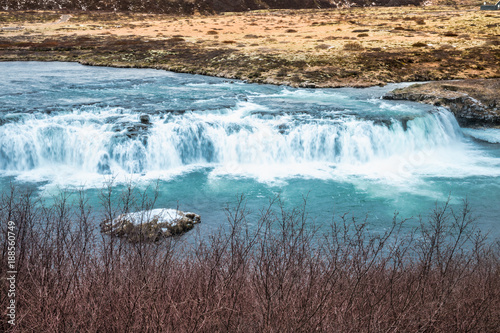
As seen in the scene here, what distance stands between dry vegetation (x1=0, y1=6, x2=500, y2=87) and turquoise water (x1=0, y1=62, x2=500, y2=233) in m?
11.5

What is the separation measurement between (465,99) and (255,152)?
53.6 ft

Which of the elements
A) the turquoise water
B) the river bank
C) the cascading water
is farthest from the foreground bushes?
the river bank

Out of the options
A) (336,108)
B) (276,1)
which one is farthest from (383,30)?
(276,1)

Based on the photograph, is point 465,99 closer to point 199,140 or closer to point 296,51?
point 199,140

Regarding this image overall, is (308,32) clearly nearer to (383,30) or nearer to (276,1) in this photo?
(383,30)

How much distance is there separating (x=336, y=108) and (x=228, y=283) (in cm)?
2243

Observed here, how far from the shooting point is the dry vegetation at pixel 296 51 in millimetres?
42281

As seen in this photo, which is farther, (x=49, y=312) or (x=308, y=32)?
(x=308, y=32)

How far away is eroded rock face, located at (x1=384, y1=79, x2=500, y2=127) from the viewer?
3136 cm

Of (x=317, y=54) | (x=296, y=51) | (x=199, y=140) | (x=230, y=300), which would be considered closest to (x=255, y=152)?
(x=199, y=140)

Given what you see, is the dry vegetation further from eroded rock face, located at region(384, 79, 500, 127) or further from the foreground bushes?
the foreground bushes

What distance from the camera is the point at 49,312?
25.4 feet

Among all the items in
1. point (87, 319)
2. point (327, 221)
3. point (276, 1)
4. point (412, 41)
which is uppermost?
point (276, 1)

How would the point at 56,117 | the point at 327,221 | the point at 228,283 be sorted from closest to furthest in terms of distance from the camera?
the point at 228,283, the point at 327,221, the point at 56,117
